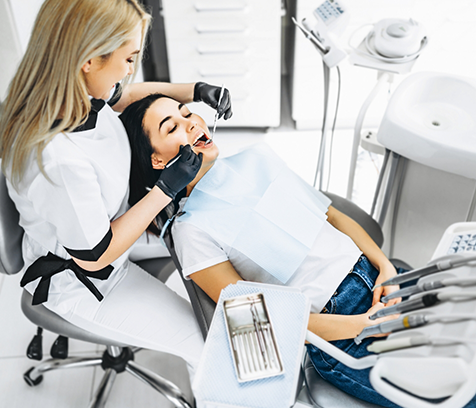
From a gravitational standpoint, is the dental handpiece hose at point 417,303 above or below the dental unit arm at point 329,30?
below

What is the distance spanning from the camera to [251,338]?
2.40 feet

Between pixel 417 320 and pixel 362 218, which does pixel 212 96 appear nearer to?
pixel 362 218

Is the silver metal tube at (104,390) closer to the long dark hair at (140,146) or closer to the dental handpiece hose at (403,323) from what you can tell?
the long dark hair at (140,146)

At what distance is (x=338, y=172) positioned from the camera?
2.66 meters

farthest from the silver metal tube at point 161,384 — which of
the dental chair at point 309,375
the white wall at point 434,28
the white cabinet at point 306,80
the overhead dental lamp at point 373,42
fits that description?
the white wall at point 434,28

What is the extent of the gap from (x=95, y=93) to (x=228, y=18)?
166cm

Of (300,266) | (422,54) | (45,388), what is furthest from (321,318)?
(422,54)

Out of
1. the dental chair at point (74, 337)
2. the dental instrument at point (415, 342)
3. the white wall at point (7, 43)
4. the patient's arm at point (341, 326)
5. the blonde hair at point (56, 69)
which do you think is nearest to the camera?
the dental instrument at point (415, 342)

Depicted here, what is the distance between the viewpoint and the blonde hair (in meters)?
0.95

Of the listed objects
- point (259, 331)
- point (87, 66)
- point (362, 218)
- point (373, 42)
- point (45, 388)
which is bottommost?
point (45, 388)

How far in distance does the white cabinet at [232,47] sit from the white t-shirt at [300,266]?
166 centimetres

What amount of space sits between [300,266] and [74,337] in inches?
26.0

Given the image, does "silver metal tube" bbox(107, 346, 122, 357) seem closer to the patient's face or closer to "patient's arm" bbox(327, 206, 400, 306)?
the patient's face

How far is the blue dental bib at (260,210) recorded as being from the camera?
1.21 metres
